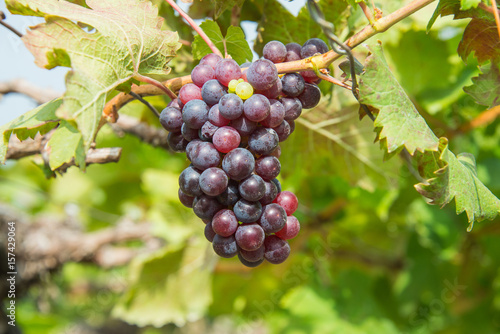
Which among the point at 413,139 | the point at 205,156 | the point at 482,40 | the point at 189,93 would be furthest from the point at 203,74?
the point at 482,40

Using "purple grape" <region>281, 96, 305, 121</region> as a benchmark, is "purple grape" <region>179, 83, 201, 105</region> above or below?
below

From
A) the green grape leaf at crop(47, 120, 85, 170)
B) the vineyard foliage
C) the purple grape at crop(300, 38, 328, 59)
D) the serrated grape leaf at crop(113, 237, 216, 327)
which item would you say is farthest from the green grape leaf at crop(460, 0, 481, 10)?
the serrated grape leaf at crop(113, 237, 216, 327)

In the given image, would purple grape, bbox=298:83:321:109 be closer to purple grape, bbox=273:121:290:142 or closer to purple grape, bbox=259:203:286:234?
purple grape, bbox=273:121:290:142

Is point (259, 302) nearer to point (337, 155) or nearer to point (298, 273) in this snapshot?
point (298, 273)

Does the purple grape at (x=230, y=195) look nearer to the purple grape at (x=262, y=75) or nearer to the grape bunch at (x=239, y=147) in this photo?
the grape bunch at (x=239, y=147)

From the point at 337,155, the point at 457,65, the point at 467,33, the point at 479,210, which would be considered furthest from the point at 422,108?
the point at 479,210

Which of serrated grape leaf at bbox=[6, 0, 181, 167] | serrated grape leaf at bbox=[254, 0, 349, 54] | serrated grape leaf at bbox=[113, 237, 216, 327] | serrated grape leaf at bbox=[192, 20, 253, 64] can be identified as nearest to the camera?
serrated grape leaf at bbox=[6, 0, 181, 167]

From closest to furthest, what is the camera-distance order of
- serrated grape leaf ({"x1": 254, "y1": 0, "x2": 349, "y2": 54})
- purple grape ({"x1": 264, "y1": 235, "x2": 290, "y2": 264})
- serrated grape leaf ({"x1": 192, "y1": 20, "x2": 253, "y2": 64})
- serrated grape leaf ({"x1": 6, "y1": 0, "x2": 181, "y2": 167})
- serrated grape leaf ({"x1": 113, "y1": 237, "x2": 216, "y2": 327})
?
1. serrated grape leaf ({"x1": 6, "y1": 0, "x2": 181, "y2": 167})
2. purple grape ({"x1": 264, "y1": 235, "x2": 290, "y2": 264})
3. serrated grape leaf ({"x1": 192, "y1": 20, "x2": 253, "y2": 64})
4. serrated grape leaf ({"x1": 254, "y1": 0, "x2": 349, "y2": 54})
5. serrated grape leaf ({"x1": 113, "y1": 237, "x2": 216, "y2": 327})
